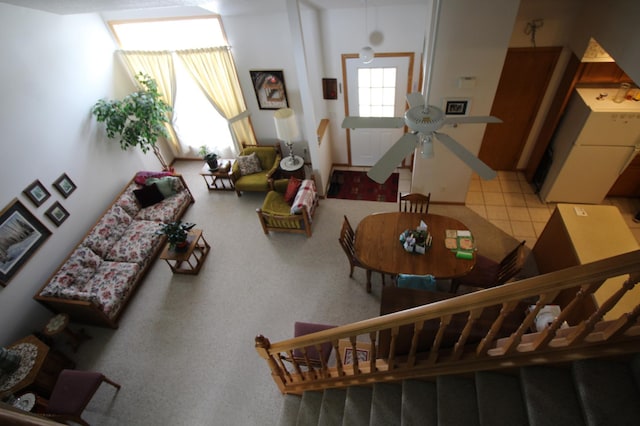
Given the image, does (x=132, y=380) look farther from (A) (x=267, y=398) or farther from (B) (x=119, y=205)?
(B) (x=119, y=205)

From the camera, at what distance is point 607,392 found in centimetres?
162

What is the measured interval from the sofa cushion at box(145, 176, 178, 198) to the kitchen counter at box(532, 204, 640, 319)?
5.53m

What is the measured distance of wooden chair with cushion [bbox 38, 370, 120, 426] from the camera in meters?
3.04

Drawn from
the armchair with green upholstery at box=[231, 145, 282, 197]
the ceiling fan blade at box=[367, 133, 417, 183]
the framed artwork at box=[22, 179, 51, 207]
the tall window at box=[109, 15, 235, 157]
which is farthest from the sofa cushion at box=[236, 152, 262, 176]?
the ceiling fan blade at box=[367, 133, 417, 183]

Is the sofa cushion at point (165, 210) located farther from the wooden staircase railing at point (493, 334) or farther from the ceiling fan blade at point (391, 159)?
the ceiling fan blade at point (391, 159)

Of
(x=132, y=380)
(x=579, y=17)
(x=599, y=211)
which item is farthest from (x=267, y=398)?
(x=579, y=17)

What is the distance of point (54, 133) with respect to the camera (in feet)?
14.3

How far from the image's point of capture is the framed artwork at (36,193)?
403cm

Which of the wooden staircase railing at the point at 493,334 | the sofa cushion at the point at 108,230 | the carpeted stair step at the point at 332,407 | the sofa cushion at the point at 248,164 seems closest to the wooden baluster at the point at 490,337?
the wooden staircase railing at the point at 493,334

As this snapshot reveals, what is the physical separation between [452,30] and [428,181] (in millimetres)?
2093

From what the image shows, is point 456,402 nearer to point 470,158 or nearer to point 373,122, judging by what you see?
point 470,158

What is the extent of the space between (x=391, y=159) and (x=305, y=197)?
2.95m

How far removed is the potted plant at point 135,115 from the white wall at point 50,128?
25cm

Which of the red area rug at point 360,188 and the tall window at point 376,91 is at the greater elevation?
the tall window at point 376,91
